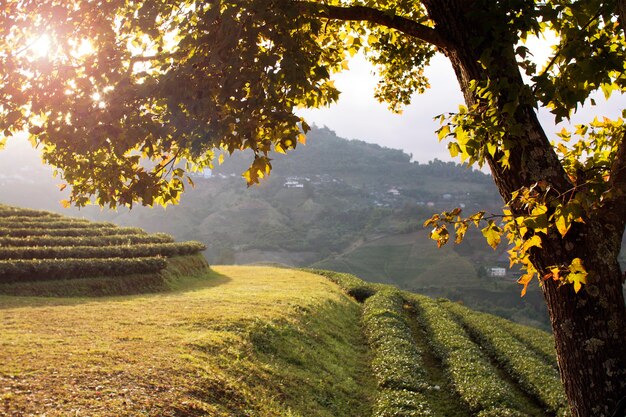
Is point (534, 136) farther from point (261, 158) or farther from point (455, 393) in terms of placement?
point (455, 393)

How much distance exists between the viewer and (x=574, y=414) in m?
5.46

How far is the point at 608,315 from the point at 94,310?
1524cm

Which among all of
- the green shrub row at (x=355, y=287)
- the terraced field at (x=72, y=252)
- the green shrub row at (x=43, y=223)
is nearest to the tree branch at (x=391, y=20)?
the terraced field at (x=72, y=252)

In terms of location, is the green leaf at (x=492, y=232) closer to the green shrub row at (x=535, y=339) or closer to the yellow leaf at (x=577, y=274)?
the yellow leaf at (x=577, y=274)

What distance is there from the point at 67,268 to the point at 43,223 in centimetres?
985

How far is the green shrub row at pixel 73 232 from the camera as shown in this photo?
27.8 meters

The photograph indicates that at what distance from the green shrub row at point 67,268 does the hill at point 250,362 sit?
8.46ft

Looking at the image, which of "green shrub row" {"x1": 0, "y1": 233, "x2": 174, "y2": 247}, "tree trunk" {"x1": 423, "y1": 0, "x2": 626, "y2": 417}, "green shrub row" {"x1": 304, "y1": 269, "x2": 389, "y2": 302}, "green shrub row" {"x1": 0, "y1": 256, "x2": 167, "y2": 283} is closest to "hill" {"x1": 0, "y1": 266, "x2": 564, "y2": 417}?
"green shrub row" {"x1": 0, "y1": 256, "x2": 167, "y2": 283}

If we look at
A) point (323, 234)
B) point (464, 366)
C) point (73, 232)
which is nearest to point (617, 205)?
point (464, 366)

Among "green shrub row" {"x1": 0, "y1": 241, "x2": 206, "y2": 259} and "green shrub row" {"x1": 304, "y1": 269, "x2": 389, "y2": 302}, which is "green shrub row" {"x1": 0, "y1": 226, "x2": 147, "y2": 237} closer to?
"green shrub row" {"x1": 0, "y1": 241, "x2": 206, "y2": 259}

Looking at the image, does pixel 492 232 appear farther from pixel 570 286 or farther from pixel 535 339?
pixel 535 339

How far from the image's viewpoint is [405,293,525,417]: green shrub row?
13445 mm

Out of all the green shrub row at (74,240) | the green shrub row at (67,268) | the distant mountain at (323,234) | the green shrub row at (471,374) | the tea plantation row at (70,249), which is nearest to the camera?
the green shrub row at (471,374)

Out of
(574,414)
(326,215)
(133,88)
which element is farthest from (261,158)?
(326,215)
